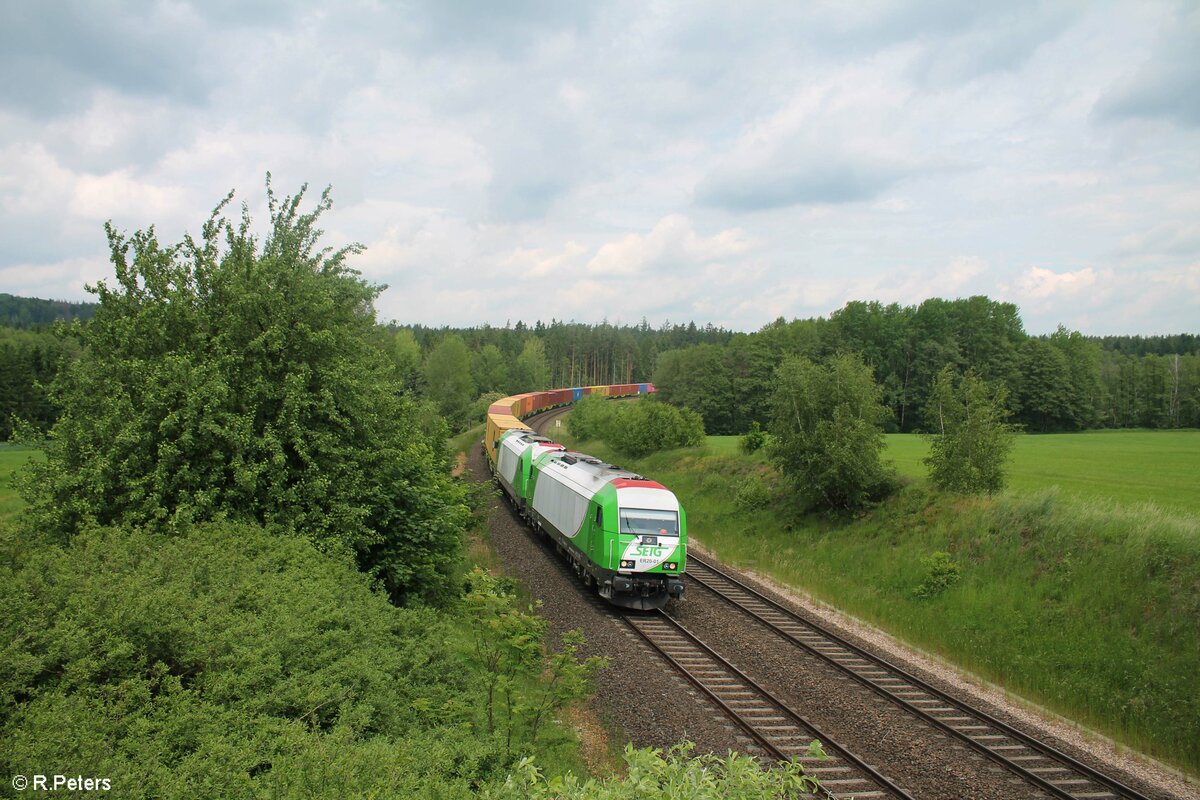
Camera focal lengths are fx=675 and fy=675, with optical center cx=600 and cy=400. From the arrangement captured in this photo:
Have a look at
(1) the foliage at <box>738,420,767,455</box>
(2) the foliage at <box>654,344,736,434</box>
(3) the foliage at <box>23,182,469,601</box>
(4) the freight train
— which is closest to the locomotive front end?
(4) the freight train

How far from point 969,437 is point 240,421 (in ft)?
66.9

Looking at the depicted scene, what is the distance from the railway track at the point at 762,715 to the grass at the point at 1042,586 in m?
5.83

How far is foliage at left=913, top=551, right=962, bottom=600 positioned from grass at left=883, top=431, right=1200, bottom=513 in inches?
180

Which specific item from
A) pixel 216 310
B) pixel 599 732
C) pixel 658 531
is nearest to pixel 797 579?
pixel 658 531

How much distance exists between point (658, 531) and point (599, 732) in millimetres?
6607

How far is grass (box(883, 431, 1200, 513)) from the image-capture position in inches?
969

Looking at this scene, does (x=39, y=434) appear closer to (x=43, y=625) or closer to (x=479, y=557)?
(x=43, y=625)

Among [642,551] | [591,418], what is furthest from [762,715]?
[591,418]

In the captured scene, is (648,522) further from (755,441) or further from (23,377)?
(23,377)

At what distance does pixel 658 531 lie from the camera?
55.9 feet

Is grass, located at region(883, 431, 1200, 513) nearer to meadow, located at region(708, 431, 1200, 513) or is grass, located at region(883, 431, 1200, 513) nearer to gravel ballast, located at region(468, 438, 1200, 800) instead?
meadow, located at region(708, 431, 1200, 513)

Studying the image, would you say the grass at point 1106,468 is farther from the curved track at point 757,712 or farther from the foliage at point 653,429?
the curved track at point 757,712

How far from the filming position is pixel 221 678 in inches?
262

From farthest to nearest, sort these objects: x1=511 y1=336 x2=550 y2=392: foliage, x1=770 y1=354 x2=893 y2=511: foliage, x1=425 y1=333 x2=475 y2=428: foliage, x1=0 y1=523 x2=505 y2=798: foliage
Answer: x1=511 y1=336 x2=550 y2=392: foliage, x1=425 y1=333 x2=475 y2=428: foliage, x1=770 y1=354 x2=893 y2=511: foliage, x1=0 y1=523 x2=505 y2=798: foliage
